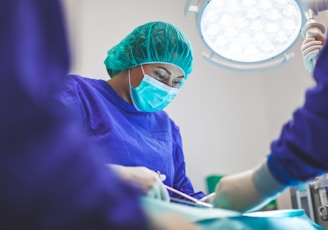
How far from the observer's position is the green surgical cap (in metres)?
1.46

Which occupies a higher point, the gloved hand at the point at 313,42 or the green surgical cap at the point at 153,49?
the green surgical cap at the point at 153,49

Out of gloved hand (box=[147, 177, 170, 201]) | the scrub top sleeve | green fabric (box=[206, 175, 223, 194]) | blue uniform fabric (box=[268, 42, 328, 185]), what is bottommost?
green fabric (box=[206, 175, 223, 194])

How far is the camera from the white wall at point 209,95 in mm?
2111

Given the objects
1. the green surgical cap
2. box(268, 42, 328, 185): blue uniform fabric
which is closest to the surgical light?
the green surgical cap

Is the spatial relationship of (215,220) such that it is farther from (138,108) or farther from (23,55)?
(138,108)

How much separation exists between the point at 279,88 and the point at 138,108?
1501 mm

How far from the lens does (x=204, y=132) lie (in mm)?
2371

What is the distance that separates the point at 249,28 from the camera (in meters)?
1.19

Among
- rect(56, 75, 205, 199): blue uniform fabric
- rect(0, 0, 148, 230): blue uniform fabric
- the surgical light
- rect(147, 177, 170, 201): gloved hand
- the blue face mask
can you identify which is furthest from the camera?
the blue face mask

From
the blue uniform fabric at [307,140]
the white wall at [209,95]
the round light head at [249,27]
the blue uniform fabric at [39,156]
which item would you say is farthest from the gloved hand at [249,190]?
the white wall at [209,95]

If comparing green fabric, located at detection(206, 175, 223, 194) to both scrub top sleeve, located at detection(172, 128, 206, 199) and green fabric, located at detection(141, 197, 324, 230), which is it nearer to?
scrub top sleeve, located at detection(172, 128, 206, 199)

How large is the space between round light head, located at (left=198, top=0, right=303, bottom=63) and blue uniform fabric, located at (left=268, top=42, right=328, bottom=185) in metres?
0.51

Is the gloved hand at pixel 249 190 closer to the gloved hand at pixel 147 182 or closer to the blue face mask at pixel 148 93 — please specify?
Result: the gloved hand at pixel 147 182

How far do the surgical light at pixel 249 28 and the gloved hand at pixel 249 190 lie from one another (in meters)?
0.53
